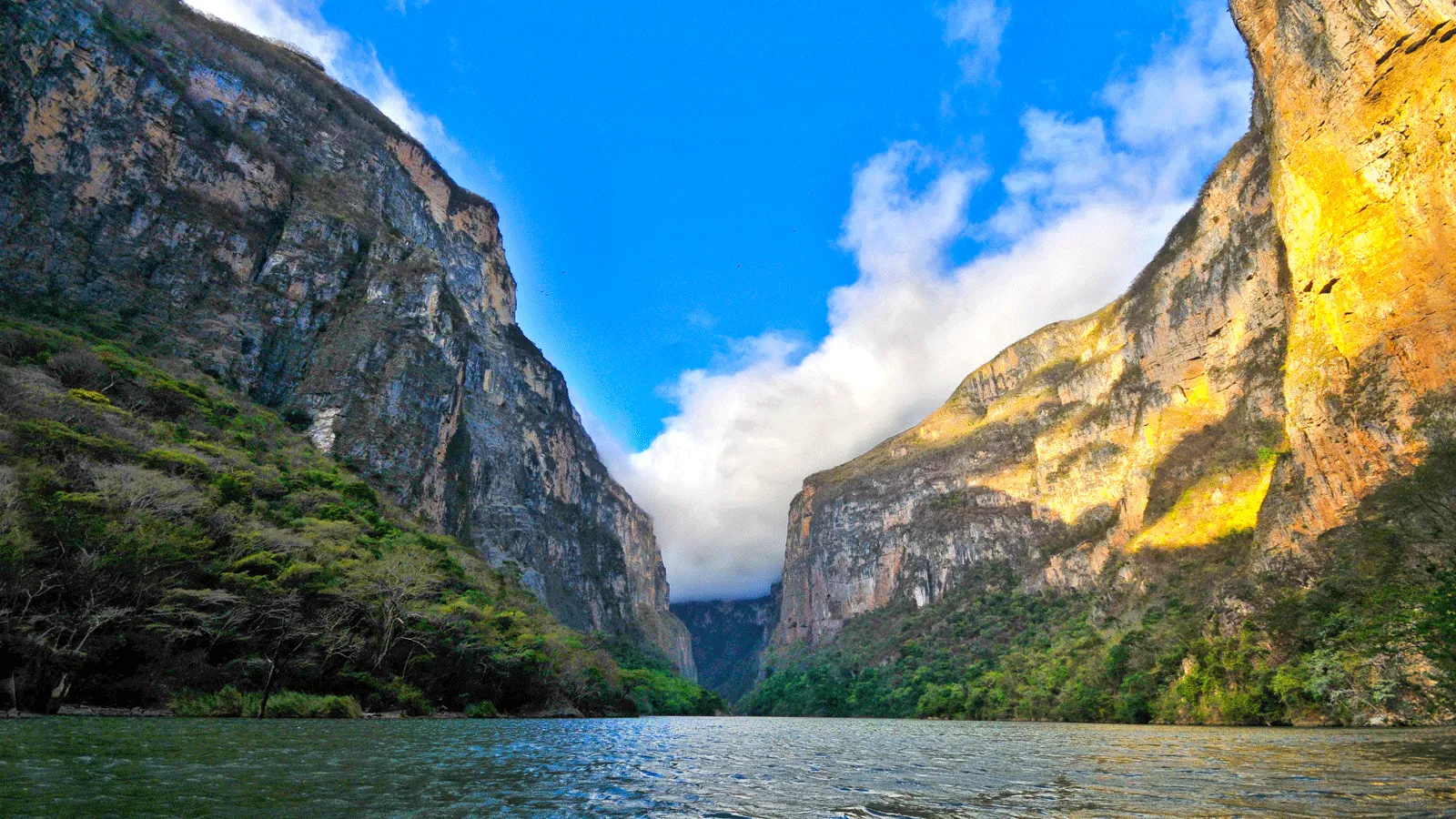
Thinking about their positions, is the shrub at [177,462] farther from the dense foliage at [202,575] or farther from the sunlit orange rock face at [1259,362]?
the sunlit orange rock face at [1259,362]

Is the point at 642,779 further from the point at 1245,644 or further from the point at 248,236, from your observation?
the point at 248,236

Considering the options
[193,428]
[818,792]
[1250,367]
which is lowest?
[818,792]

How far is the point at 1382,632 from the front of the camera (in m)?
32.5

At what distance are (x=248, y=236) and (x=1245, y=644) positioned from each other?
101 metres

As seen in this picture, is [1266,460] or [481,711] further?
[1266,460]

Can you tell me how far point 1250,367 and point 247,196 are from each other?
127957 millimetres

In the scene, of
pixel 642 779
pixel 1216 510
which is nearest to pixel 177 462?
pixel 642 779

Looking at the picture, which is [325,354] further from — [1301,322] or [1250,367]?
[1250,367]

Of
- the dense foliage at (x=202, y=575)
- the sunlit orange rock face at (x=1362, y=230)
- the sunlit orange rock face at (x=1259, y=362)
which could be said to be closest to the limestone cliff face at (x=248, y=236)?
the dense foliage at (x=202, y=575)

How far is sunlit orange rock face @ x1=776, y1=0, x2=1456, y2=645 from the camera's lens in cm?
4531

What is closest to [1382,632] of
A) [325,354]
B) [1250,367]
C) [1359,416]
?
[1359,416]

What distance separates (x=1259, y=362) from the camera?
86.0 m

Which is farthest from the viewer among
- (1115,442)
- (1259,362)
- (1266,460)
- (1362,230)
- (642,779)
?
(1115,442)

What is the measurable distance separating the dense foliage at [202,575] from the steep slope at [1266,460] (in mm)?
46438
